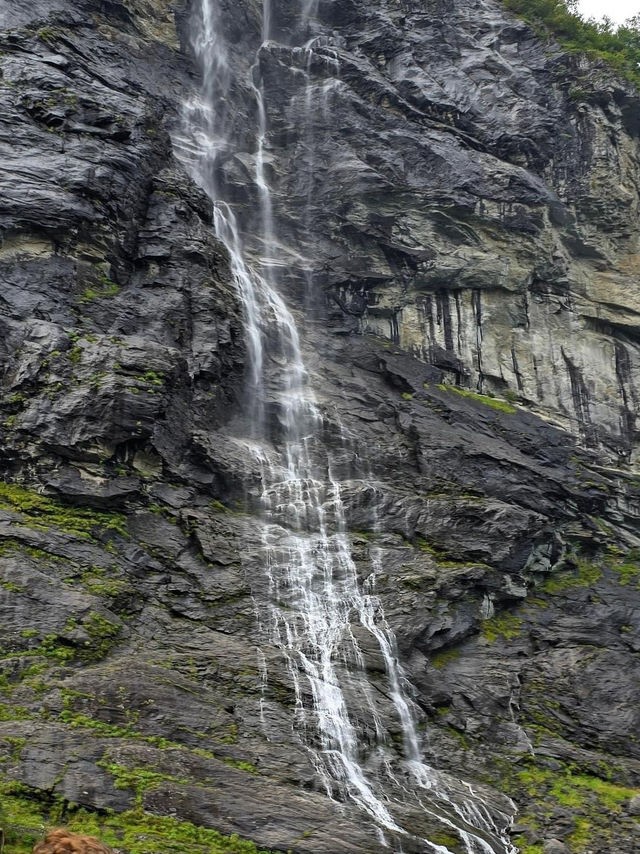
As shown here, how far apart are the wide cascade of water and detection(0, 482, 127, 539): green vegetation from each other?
3.72m

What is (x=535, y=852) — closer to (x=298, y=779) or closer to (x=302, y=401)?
(x=298, y=779)

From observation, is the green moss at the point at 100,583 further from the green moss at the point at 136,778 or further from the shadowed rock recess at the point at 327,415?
the green moss at the point at 136,778

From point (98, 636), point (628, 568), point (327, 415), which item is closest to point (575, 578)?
point (628, 568)

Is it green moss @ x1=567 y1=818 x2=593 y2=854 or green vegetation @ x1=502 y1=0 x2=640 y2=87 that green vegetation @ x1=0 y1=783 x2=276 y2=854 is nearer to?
green moss @ x1=567 y1=818 x2=593 y2=854

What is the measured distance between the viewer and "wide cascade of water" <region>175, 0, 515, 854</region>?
14680mm

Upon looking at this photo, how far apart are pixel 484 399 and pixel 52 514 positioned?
51.1 feet

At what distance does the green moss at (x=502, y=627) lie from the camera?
19.6 meters

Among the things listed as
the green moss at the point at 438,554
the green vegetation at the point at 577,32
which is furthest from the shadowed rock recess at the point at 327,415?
the green vegetation at the point at 577,32

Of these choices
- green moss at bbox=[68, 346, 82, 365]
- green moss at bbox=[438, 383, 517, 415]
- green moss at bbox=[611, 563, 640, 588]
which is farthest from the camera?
green moss at bbox=[438, 383, 517, 415]

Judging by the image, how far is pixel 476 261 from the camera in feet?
96.8

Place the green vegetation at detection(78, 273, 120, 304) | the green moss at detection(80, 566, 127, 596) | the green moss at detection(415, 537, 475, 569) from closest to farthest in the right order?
1. the green moss at detection(80, 566, 127, 596)
2. the green moss at detection(415, 537, 475, 569)
3. the green vegetation at detection(78, 273, 120, 304)

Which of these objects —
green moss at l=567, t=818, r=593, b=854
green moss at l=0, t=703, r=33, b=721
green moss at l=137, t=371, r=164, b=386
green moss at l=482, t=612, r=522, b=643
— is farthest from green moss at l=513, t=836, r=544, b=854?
green moss at l=137, t=371, r=164, b=386

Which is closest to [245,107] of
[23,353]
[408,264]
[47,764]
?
[408,264]

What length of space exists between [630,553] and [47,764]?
57.3ft
